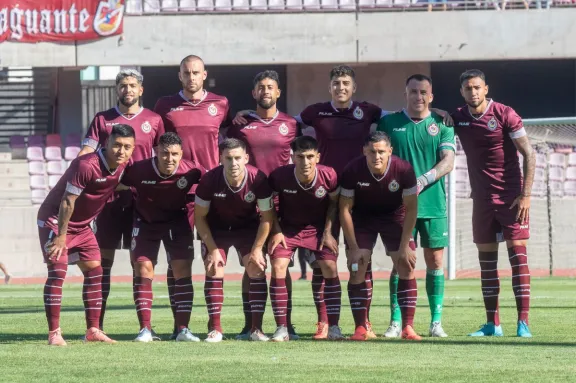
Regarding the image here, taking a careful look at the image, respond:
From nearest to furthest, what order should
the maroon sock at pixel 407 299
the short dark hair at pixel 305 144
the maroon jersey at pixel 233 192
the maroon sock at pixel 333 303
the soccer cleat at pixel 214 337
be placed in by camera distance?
1. the short dark hair at pixel 305 144
2. the soccer cleat at pixel 214 337
3. the maroon jersey at pixel 233 192
4. the maroon sock at pixel 333 303
5. the maroon sock at pixel 407 299

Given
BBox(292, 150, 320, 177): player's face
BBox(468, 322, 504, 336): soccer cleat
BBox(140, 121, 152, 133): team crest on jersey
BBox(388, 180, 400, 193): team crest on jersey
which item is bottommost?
BBox(468, 322, 504, 336): soccer cleat

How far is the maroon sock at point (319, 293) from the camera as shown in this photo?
9969 millimetres

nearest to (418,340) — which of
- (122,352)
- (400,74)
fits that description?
(122,352)

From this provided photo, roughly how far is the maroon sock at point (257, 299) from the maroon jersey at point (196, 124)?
3.80 ft

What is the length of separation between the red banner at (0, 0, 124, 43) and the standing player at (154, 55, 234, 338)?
53.7 ft

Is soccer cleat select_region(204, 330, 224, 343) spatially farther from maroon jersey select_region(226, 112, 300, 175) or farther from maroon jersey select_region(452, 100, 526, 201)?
maroon jersey select_region(452, 100, 526, 201)

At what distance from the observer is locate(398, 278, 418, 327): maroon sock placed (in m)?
9.69

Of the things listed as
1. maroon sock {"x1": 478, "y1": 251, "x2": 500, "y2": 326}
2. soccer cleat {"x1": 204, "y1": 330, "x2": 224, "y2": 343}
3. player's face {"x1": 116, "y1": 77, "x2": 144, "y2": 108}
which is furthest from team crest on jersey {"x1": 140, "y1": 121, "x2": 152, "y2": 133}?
maroon sock {"x1": 478, "y1": 251, "x2": 500, "y2": 326}

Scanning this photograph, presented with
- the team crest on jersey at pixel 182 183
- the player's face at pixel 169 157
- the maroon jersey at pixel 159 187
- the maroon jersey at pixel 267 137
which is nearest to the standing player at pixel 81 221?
the maroon jersey at pixel 159 187

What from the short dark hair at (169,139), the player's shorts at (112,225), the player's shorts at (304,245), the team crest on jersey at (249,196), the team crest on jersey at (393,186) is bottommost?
the player's shorts at (304,245)

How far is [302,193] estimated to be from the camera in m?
9.54

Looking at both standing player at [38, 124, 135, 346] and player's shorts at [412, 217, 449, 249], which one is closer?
standing player at [38, 124, 135, 346]

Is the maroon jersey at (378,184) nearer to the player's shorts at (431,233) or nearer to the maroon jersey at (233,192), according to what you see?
the player's shorts at (431,233)

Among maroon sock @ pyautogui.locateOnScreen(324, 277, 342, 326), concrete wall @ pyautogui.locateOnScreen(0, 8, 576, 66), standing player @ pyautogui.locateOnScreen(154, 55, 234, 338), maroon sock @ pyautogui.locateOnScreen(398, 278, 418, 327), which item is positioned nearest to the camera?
maroon sock @ pyautogui.locateOnScreen(324, 277, 342, 326)
